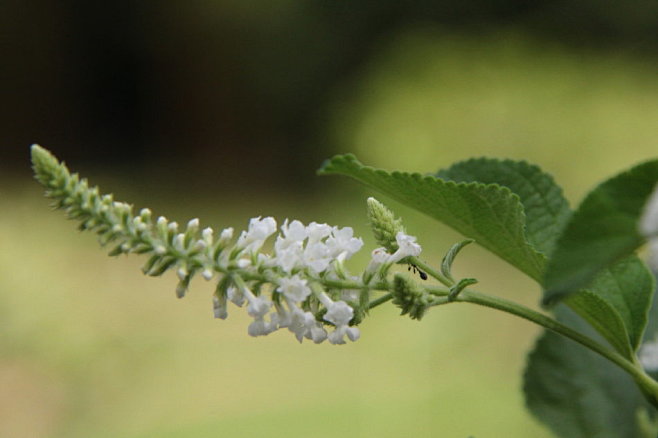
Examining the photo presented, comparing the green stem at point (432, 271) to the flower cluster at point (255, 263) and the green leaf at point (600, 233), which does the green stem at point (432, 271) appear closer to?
the flower cluster at point (255, 263)

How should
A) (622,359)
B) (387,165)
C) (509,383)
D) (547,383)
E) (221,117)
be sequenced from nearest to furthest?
1. (622,359)
2. (547,383)
3. (509,383)
4. (387,165)
5. (221,117)

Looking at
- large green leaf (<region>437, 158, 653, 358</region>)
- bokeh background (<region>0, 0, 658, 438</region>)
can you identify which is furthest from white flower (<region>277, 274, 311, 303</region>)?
bokeh background (<region>0, 0, 658, 438</region>)

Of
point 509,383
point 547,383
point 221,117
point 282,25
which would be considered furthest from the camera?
point 221,117

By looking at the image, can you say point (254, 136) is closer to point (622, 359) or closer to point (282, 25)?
point (282, 25)

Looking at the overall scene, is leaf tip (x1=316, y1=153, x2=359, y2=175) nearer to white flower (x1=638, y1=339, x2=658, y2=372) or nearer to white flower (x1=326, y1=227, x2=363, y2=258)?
white flower (x1=326, y1=227, x2=363, y2=258)

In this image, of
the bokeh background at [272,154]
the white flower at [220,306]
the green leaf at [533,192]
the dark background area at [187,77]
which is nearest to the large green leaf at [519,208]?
the green leaf at [533,192]

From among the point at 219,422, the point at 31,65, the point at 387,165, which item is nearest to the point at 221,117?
the point at 31,65

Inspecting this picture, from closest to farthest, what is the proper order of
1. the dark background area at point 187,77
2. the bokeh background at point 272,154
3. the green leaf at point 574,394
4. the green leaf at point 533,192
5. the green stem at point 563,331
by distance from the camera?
the green stem at point 563,331 < the green leaf at point 533,192 < the green leaf at point 574,394 < the bokeh background at point 272,154 < the dark background area at point 187,77
